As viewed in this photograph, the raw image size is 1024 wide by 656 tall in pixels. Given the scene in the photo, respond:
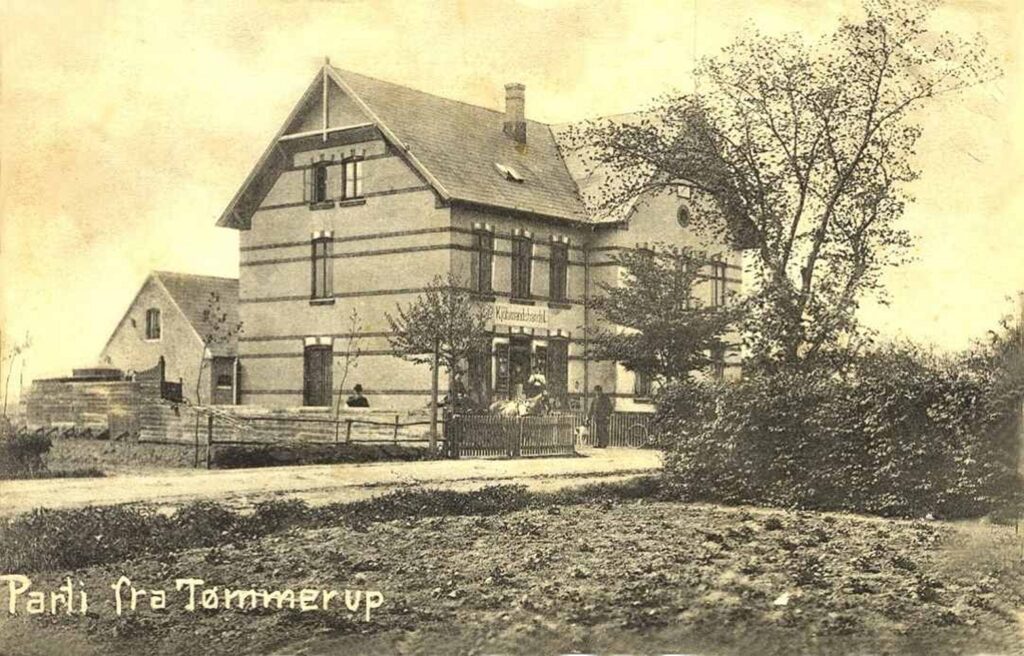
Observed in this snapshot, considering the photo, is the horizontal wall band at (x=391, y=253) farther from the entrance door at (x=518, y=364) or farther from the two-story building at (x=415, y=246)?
the entrance door at (x=518, y=364)

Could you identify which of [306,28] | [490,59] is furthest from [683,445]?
[306,28]

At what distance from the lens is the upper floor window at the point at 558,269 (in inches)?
881

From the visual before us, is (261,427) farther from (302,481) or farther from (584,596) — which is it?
(584,596)

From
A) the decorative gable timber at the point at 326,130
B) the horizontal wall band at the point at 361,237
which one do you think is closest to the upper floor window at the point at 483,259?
the horizontal wall band at the point at 361,237

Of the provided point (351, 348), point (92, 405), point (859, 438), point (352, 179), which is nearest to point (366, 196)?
point (352, 179)

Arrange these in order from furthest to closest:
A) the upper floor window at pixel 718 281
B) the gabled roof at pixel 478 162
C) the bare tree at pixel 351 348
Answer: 1. the bare tree at pixel 351 348
2. the gabled roof at pixel 478 162
3. the upper floor window at pixel 718 281

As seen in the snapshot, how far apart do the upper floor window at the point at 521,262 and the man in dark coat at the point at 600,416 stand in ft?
9.13

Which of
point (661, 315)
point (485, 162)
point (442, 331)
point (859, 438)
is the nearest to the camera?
point (859, 438)

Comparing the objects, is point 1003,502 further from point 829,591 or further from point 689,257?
point 689,257

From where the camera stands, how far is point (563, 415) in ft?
69.8

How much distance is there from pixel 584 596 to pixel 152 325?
2397 cm

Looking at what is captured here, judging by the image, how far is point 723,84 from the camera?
15320mm

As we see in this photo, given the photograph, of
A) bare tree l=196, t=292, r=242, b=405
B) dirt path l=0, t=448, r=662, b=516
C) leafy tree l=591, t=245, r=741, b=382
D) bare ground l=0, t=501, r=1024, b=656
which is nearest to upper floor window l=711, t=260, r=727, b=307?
leafy tree l=591, t=245, r=741, b=382

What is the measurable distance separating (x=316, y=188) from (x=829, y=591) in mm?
17298
